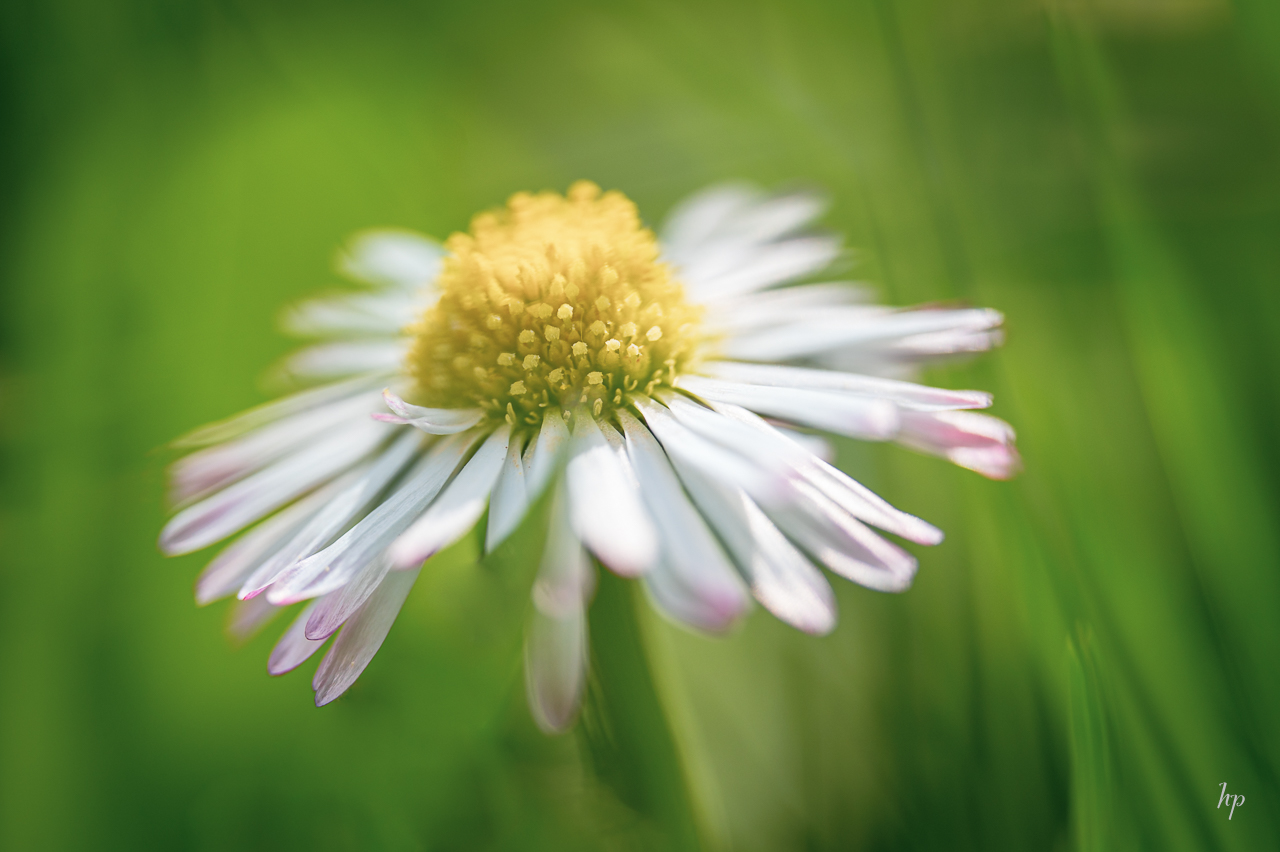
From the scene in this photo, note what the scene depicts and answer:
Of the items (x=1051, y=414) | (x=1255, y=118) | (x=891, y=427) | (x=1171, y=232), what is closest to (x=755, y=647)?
(x=1051, y=414)

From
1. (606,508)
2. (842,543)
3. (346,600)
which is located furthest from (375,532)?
(842,543)

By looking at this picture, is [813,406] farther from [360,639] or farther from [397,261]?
[397,261]

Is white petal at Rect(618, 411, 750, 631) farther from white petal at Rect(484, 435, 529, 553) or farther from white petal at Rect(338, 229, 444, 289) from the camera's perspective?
white petal at Rect(338, 229, 444, 289)

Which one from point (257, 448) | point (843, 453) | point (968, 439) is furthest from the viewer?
point (843, 453)

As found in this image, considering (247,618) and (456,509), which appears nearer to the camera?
(456,509)

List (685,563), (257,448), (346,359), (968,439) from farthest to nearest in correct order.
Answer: (346,359), (257,448), (968,439), (685,563)

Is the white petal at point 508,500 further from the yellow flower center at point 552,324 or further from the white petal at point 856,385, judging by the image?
the white petal at point 856,385
